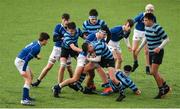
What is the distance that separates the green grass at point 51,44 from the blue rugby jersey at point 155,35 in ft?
4.54

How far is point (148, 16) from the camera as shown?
48.5 feet

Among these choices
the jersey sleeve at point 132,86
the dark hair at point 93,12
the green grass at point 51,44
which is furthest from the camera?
the dark hair at point 93,12

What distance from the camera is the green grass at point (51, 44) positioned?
48.3 feet

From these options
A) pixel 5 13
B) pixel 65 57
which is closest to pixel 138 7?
pixel 5 13

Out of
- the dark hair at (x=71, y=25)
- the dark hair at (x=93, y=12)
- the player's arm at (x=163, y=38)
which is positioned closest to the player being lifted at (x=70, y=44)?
the dark hair at (x=71, y=25)

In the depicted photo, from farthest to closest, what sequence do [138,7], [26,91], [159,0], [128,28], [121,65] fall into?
[159,0]
[138,7]
[121,65]
[128,28]
[26,91]

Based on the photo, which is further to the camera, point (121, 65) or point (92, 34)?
point (121, 65)

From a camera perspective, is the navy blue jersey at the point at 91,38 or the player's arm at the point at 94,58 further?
the navy blue jersey at the point at 91,38

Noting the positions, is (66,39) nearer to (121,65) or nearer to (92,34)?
(92,34)

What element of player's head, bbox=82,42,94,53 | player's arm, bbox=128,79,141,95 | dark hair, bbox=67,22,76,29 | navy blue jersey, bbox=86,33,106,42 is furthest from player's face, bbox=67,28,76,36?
player's arm, bbox=128,79,141,95

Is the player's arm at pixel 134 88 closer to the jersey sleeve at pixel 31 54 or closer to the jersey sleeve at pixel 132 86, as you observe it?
the jersey sleeve at pixel 132 86

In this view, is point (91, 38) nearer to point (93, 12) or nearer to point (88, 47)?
point (93, 12)

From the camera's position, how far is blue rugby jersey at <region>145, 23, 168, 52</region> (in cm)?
1495

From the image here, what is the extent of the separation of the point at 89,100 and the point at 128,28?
2.94 m
